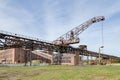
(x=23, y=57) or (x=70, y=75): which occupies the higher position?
(x=23, y=57)

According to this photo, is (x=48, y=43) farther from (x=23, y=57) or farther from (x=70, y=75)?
(x=70, y=75)

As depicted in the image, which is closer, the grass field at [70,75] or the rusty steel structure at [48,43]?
the grass field at [70,75]

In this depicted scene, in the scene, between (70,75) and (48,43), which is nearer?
(70,75)

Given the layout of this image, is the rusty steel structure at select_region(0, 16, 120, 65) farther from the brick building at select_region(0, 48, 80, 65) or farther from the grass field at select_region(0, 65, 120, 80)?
the grass field at select_region(0, 65, 120, 80)

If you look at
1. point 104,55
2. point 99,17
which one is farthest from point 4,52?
point 104,55

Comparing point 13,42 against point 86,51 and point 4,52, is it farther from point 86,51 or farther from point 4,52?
point 86,51

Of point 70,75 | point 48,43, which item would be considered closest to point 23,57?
point 48,43

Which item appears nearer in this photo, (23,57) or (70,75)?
(70,75)

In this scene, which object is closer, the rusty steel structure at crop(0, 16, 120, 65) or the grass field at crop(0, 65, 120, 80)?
the grass field at crop(0, 65, 120, 80)

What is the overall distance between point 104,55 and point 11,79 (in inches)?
4194

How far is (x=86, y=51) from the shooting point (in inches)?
4377

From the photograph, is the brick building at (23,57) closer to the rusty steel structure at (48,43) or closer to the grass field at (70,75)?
the rusty steel structure at (48,43)

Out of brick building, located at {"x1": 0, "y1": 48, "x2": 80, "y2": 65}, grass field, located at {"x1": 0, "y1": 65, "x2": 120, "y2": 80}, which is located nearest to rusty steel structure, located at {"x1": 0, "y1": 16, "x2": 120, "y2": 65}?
brick building, located at {"x1": 0, "y1": 48, "x2": 80, "y2": 65}

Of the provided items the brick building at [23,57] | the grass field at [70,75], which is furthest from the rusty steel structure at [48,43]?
the grass field at [70,75]
